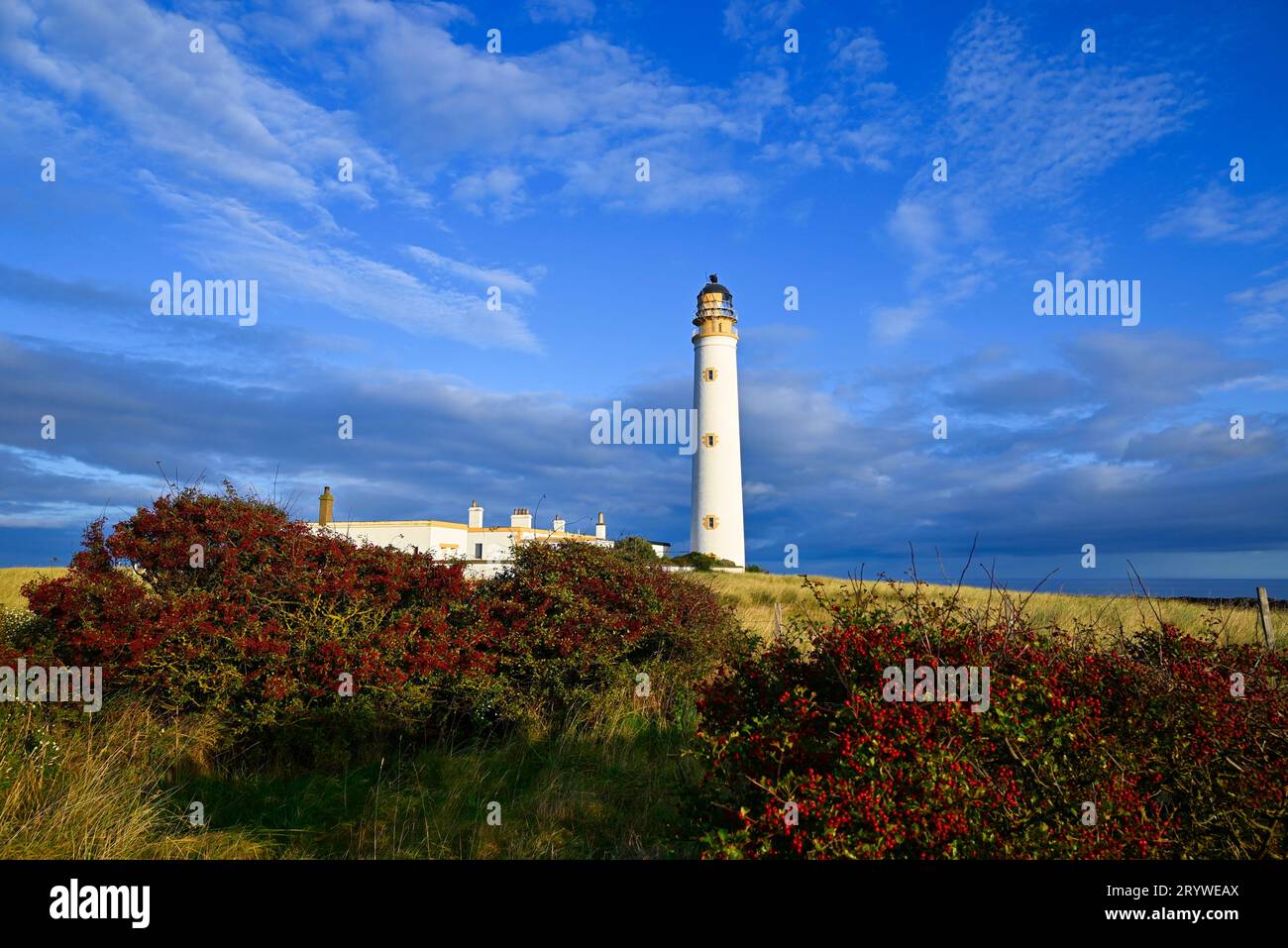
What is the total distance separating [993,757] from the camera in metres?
4.36

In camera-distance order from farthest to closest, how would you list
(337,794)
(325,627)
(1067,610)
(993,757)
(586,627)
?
(1067,610), (586,627), (325,627), (337,794), (993,757)

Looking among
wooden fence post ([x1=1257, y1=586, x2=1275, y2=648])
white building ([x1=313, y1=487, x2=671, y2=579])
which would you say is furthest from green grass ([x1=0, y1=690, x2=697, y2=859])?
white building ([x1=313, y1=487, x2=671, y2=579])

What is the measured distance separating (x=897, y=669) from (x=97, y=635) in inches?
301

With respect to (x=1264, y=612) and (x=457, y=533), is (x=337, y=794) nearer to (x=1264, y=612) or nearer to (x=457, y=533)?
(x=1264, y=612)

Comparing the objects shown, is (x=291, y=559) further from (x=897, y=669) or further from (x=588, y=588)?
(x=897, y=669)

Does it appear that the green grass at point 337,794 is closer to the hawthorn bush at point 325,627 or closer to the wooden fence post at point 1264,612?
the hawthorn bush at point 325,627

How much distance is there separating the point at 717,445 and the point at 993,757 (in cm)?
3584

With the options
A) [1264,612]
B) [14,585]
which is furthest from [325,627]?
[14,585]

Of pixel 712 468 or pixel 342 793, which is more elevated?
pixel 712 468

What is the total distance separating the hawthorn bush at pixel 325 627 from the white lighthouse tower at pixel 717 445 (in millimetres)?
29077

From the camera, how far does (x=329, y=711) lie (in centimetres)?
834

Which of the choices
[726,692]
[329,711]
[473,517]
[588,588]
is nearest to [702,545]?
[473,517]

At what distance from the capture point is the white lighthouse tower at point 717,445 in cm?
4000

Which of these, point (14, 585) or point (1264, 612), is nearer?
point (1264, 612)
